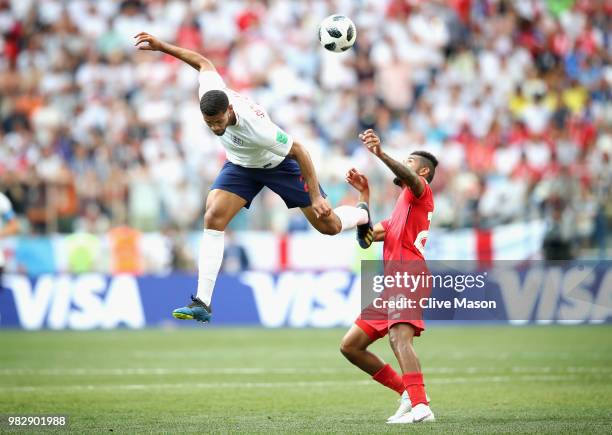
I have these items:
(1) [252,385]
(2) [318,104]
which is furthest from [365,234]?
(2) [318,104]

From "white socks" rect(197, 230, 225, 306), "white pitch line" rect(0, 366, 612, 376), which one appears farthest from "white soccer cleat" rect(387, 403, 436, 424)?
"white pitch line" rect(0, 366, 612, 376)

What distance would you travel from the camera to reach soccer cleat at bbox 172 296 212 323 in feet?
35.1

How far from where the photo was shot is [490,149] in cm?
2506

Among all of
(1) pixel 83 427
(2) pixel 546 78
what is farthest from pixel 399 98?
(1) pixel 83 427

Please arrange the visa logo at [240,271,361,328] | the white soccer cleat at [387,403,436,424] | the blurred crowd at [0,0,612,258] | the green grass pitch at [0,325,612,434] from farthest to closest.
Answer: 1. the blurred crowd at [0,0,612,258]
2. the visa logo at [240,271,361,328]
3. the green grass pitch at [0,325,612,434]
4. the white soccer cleat at [387,403,436,424]

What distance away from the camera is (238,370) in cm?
1558

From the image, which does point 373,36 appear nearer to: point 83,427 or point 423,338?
point 423,338

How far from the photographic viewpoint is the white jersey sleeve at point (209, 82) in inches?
423

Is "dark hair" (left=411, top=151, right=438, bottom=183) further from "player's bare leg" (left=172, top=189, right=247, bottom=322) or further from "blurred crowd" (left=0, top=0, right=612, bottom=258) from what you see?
"blurred crowd" (left=0, top=0, right=612, bottom=258)

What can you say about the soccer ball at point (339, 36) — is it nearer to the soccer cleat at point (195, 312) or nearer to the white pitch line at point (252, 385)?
the soccer cleat at point (195, 312)

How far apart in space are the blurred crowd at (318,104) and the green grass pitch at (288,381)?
9.19 feet

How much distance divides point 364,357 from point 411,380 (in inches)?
30.2

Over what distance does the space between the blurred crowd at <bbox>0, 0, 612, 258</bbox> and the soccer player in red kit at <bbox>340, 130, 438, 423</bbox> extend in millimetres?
11565

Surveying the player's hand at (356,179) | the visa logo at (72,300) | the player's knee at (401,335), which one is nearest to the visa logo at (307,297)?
the visa logo at (72,300)
